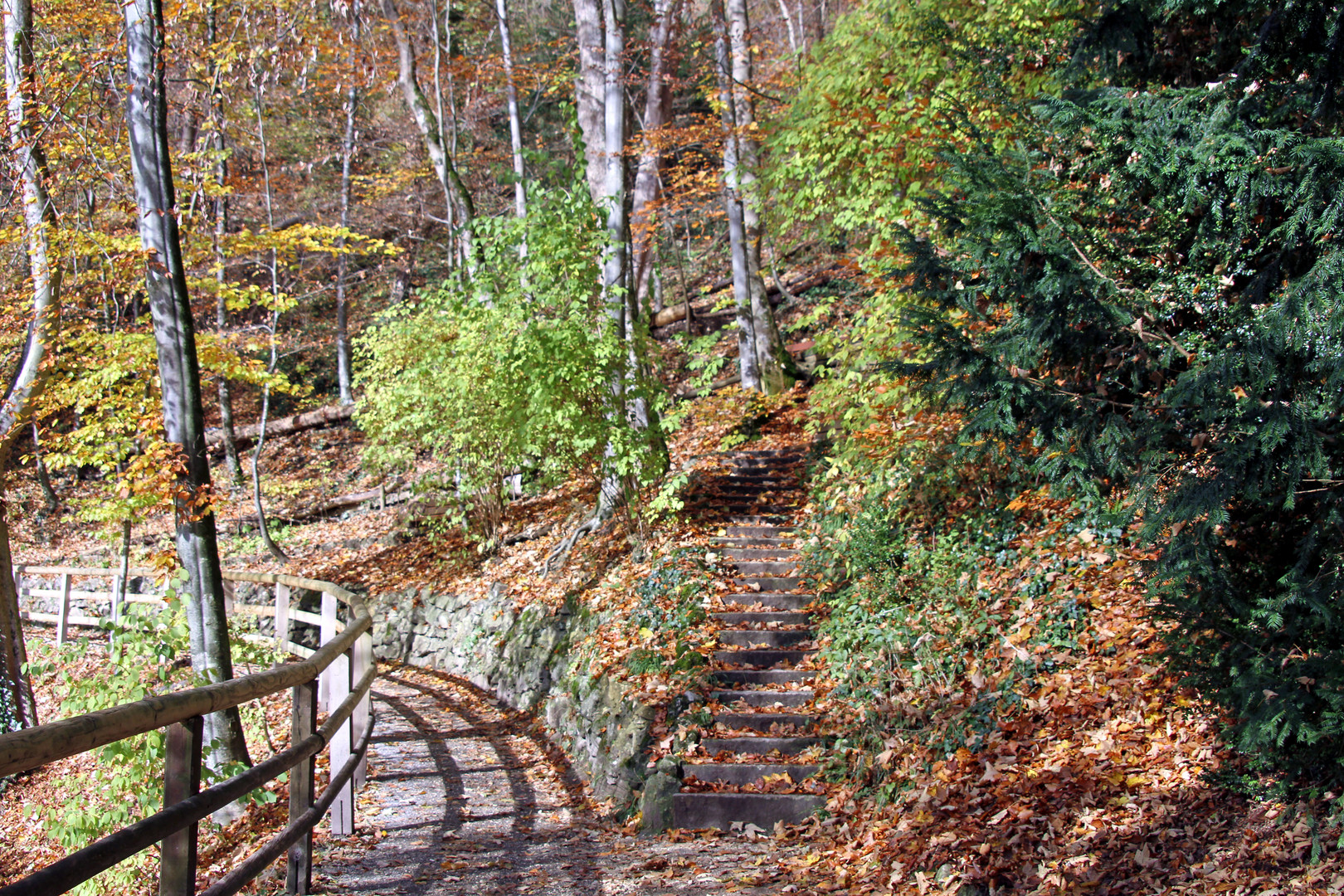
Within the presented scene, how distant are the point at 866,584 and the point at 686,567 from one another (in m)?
2.16

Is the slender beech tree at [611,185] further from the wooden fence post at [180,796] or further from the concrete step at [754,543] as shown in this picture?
the wooden fence post at [180,796]

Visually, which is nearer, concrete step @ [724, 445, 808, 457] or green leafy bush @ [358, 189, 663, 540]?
green leafy bush @ [358, 189, 663, 540]

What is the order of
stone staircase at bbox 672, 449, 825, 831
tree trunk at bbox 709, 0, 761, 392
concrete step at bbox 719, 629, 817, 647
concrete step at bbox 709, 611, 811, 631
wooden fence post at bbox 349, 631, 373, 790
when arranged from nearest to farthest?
wooden fence post at bbox 349, 631, 373, 790
stone staircase at bbox 672, 449, 825, 831
concrete step at bbox 719, 629, 817, 647
concrete step at bbox 709, 611, 811, 631
tree trunk at bbox 709, 0, 761, 392

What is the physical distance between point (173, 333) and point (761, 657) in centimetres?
541

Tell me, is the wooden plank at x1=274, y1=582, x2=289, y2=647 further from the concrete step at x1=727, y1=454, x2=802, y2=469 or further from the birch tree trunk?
the birch tree trunk

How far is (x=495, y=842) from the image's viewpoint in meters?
5.34

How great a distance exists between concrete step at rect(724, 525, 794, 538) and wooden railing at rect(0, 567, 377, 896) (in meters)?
5.55

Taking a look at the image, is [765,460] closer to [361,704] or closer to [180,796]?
[361,704]

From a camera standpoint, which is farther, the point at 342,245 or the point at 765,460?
the point at 342,245

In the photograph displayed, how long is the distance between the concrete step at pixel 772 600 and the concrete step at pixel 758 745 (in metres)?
2.09

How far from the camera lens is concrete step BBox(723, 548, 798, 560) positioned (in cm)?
963

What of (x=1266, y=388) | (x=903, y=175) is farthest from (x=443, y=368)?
(x=1266, y=388)

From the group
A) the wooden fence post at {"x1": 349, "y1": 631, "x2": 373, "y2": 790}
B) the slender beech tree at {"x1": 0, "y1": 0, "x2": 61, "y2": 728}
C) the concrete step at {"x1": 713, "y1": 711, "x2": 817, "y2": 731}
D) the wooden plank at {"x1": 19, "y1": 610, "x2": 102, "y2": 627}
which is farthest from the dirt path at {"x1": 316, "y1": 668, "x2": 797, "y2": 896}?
the wooden plank at {"x1": 19, "y1": 610, "x2": 102, "y2": 627}

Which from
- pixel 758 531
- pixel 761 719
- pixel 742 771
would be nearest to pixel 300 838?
pixel 742 771
